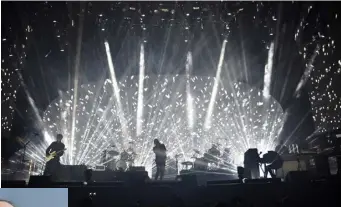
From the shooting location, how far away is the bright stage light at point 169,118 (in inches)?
380

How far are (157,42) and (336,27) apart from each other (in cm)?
410

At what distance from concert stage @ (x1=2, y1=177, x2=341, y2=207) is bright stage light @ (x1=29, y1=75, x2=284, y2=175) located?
A: 15.5 ft

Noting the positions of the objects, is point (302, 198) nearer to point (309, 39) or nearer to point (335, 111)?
point (335, 111)

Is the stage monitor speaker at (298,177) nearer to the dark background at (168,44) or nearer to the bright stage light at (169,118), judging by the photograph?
the dark background at (168,44)

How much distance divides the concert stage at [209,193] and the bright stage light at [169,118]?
4733 millimetres

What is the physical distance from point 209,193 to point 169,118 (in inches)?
222

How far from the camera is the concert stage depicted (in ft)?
15.0

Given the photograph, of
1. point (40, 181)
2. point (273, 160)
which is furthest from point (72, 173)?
point (273, 160)

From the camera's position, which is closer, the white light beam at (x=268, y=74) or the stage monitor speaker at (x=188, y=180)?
the stage monitor speaker at (x=188, y=180)

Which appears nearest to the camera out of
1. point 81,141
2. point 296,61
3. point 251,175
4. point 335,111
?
point 251,175

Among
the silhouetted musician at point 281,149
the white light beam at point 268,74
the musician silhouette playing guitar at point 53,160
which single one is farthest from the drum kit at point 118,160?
the white light beam at point 268,74

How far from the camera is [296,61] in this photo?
8.27 metres

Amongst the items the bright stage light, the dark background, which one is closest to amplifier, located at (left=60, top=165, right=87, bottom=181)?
the dark background

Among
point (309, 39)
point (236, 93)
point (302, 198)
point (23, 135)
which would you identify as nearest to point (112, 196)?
point (302, 198)
